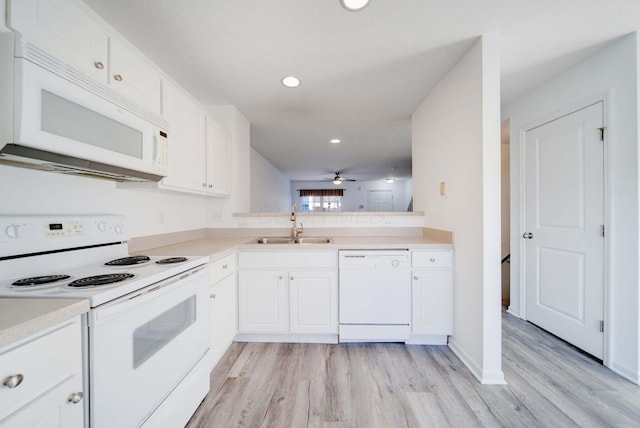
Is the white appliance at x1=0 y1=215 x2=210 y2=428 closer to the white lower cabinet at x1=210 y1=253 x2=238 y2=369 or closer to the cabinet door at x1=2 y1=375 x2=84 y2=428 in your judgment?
the cabinet door at x1=2 y1=375 x2=84 y2=428

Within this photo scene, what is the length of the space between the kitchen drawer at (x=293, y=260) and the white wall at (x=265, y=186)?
105 inches

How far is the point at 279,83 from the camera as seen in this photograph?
85.4 inches

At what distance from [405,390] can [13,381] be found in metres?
1.76

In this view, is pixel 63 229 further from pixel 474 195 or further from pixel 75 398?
pixel 474 195

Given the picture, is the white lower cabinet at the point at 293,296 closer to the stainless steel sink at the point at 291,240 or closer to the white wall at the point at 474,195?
the stainless steel sink at the point at 291,240

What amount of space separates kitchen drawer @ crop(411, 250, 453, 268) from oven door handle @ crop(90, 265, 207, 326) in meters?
1.64

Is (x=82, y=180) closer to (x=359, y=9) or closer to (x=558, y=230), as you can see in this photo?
(x=359, y=9)

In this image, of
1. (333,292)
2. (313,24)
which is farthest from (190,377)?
(313,24)

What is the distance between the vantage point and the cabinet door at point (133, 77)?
1293 millimetres

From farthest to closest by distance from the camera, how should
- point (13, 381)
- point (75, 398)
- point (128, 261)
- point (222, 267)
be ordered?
1. point (222, 267)
2. point (128, 261)
3. point (75, 398)
4. point (13, 381)

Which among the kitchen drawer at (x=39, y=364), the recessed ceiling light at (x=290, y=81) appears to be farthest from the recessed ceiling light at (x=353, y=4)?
the kitchen drawer at (x=39, y=364)

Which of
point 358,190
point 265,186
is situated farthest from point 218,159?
point 358,190

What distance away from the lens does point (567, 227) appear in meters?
2.08

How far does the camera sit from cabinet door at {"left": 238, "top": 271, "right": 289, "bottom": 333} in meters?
2.07
